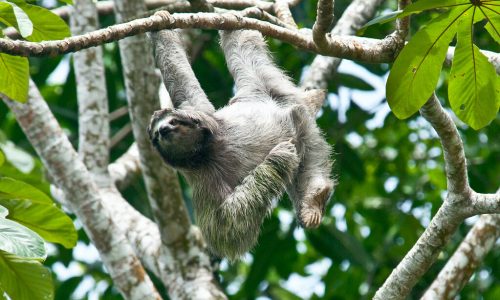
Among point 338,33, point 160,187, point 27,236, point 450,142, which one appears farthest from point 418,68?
point 338,33

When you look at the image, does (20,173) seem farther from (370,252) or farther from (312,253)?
(312,253)

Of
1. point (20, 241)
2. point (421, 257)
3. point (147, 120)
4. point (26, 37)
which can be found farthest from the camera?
point (147, 120)

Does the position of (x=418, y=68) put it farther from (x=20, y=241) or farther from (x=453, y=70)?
(x=20, y=241)

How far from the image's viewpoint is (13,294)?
16.2ft

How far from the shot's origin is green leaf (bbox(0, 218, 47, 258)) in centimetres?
405

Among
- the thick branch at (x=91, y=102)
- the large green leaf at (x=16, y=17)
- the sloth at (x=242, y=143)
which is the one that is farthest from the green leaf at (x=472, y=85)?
the thick branch at (x=91, y=102)

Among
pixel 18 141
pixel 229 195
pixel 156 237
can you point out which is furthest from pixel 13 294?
pixel 18 141

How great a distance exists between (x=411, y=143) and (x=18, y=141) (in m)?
5.85

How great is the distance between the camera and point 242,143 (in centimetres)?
718

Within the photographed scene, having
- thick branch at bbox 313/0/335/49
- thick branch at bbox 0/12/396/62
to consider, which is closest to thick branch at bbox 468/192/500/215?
thick branch at bbox 0/12/396/62

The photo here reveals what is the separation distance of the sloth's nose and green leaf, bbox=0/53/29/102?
5.94 feet

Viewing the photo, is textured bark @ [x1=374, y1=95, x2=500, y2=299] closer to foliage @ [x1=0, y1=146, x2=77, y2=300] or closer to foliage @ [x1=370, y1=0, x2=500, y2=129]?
foliage @ [x1=370, y1=0, x2=500, y2=129]

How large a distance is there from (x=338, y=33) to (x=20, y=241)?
5.35 m

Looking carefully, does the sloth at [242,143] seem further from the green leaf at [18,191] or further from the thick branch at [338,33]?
the green leaf at [18,191]
